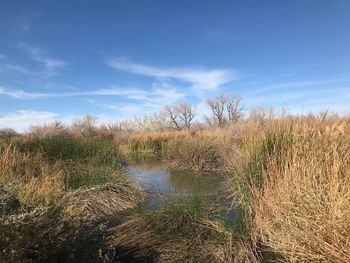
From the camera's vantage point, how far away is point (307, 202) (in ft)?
13.7

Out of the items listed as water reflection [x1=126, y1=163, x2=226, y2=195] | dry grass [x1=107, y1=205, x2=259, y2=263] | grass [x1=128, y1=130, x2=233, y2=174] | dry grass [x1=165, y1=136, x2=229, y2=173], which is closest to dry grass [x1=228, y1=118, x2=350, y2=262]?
dry grass [x1=107, y1=205, x2=259, y2=263]

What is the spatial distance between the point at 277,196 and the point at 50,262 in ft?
9.20

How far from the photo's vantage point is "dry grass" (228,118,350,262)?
11.8 ft

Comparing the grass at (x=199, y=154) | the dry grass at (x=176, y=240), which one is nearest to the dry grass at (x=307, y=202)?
the dry grass at (x=176, y=240)

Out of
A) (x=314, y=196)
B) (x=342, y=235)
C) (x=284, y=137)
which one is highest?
(x=284, y=137)

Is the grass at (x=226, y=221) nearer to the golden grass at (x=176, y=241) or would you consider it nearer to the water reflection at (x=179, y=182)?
the golden grass at (x=176, y=241)

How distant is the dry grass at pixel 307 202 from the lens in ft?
11.8

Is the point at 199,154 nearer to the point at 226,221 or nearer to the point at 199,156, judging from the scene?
the point at 199,156

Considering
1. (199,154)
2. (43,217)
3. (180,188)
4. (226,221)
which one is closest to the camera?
(43,217)

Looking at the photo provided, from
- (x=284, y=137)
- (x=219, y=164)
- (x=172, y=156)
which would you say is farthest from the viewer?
(x=172, y=156)

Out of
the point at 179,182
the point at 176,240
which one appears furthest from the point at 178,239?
the point at 179,182

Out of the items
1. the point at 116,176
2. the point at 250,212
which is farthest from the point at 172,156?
the point at 250,212

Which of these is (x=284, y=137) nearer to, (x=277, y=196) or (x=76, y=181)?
(x=277, y=196)

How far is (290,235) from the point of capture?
161 inches
